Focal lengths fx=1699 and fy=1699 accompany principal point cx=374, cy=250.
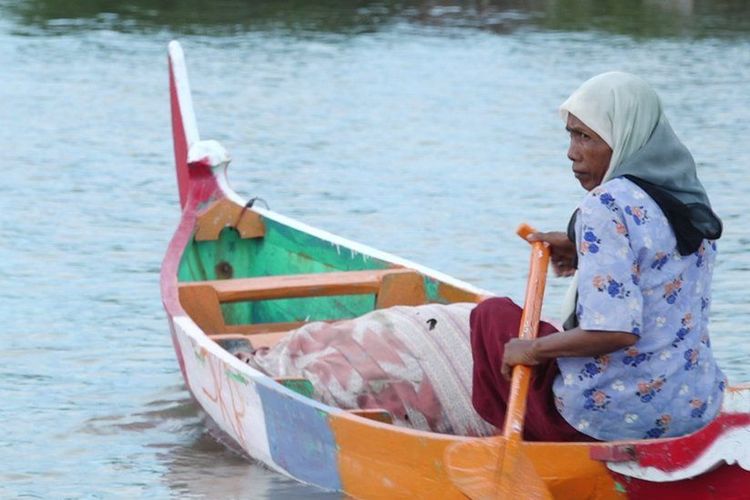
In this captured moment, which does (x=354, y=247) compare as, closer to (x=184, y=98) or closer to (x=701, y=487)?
(x=184, y=98)

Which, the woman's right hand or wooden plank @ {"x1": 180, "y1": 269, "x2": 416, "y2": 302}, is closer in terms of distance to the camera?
the woman's right hand

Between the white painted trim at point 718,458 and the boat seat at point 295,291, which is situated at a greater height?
the white painted trim at point 718,458

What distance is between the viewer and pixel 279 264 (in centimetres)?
706

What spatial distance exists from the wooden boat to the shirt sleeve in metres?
0.32

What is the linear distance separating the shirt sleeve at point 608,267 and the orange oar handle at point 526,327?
29 centimetres

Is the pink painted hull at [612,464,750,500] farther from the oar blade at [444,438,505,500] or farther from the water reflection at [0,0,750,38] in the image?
the water reflection at [0,0,750,38]

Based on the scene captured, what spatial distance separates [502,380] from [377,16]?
64.1ft

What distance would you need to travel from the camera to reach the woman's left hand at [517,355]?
4.09m

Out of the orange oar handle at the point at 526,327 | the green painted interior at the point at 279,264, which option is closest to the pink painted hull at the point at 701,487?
the orange oar handle at the point at 526,327

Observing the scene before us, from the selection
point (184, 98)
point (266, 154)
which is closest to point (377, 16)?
point (266, 154)

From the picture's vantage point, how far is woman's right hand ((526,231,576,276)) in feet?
14.3

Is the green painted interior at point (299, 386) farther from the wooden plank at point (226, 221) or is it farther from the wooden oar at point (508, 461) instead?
the wooden plank at point (226, 221)

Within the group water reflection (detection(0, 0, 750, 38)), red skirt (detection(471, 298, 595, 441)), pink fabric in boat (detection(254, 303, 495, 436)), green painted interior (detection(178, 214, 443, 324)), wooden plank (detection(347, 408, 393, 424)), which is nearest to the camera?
red skirt (detection(471, 298, 595, 441))

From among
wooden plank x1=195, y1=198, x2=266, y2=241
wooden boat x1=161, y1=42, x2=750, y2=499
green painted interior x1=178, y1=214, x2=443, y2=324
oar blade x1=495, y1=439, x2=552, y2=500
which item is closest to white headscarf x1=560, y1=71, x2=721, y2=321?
wooden boat x1=161, y1=42, x2=750, y2=499
